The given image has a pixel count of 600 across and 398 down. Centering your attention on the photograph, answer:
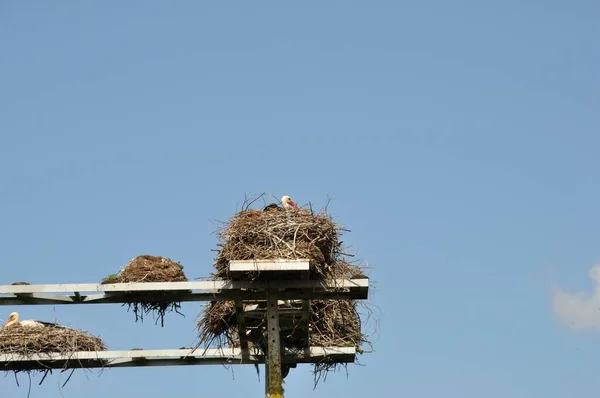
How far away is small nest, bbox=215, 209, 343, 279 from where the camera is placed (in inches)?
566

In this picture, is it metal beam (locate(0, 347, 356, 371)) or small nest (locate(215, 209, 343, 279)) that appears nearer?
small nest (locate(215, 209, 343, 279))

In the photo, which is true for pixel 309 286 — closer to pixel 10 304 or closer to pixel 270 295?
pixel 270 295

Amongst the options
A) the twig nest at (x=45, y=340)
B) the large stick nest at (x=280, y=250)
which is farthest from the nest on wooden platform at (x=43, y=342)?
the large stick nest at (x=280, y=250)

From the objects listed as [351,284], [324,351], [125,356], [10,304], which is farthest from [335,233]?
[10,304]

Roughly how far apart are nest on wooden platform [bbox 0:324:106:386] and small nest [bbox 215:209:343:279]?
250 centimetres

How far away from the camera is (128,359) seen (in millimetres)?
15586

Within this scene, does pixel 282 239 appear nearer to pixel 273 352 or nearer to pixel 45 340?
pixel 273 352

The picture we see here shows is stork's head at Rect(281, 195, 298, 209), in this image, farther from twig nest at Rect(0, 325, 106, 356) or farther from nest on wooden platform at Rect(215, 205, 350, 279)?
twig nest at Rect(0, 325, 106, 356)

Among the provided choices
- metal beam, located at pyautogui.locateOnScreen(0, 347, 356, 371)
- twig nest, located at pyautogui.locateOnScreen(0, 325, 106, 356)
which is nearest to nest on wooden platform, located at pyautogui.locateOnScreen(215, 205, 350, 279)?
metal beam, located at pyautogui.locateOnScreen(0, 347, 356, 371)

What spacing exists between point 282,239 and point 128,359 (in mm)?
2959

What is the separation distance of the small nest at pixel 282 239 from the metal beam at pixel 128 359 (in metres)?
1.52

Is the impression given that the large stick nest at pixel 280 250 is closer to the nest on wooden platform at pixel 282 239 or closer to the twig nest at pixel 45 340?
the nest on wooden platform at pixel 282 239

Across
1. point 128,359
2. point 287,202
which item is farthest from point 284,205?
point 128,359

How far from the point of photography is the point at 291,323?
637 inches
